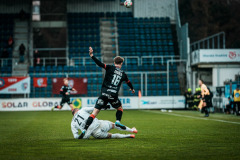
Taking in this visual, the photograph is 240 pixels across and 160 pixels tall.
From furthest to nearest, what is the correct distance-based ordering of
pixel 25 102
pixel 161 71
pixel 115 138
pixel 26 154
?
pixel 161 71, pixel 25 102, pixel 115 138, pixel 26 154

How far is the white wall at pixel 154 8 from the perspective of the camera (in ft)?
144

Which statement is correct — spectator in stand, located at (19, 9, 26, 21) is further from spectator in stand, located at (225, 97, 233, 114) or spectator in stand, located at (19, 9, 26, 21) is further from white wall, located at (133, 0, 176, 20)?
spectator in stand, located at (225, 97, 233, 114)

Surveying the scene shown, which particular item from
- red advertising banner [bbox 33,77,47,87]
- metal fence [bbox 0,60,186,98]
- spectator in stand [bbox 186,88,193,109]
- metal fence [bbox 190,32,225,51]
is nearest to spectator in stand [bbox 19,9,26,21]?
metal fence [bbox 0,60,186,98]

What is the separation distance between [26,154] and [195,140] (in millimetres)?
4097

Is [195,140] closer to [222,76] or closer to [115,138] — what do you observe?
[115,138]

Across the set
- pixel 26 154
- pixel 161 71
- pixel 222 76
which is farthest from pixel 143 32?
pixel 26 154

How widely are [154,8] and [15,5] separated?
576 inches

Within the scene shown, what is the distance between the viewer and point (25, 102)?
3194cm

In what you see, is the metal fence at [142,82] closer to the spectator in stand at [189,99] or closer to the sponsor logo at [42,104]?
the sponsor logo at [42,104]

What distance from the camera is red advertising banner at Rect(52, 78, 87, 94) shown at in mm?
32062

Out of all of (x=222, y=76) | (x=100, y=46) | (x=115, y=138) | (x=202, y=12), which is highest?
(x=202, y=12)

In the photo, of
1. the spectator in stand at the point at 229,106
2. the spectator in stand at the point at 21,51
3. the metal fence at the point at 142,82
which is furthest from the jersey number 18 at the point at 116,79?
the spectator in stand at the point at 21,51

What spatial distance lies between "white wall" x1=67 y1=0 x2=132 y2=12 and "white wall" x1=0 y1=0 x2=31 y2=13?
14.4 ft

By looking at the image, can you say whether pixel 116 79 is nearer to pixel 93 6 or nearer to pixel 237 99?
pixel 237 99
